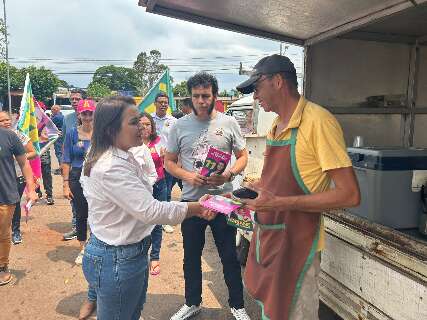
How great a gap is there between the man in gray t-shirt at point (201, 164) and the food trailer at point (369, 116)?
0.68 meters

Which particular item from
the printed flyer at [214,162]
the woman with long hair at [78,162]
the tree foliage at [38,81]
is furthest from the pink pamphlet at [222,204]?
the tree foliage at [38,81]

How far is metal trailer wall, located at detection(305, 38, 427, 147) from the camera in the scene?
371 centimetres

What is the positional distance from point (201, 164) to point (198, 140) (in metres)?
0.20

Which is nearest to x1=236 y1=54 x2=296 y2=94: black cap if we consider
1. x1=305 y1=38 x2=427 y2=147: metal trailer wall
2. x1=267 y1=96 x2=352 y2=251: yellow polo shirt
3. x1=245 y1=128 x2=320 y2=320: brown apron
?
x1=267 y1=96 x2=352 y2=251: yellow polo shirt

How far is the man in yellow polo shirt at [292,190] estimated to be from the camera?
5.63ft

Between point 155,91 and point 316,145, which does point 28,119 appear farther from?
point 316,145

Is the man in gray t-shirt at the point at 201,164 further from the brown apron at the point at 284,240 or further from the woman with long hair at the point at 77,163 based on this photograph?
the woman with long hair at the point at 77,163

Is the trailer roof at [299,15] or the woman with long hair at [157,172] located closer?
the trailer roof at [299,15]

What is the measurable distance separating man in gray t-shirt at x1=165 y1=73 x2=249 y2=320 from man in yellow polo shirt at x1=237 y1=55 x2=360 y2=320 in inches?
39.8

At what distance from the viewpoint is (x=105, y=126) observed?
77.9 inches

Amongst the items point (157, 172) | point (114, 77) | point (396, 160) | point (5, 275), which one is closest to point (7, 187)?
point (5, 275)

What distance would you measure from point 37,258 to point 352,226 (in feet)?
12.9

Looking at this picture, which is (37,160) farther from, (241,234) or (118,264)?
(118,264)

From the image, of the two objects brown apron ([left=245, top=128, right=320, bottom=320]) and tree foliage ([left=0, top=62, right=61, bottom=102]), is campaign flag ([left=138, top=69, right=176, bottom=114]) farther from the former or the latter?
tree foliage ([left=0, top=62, right=61, bottom=102])
